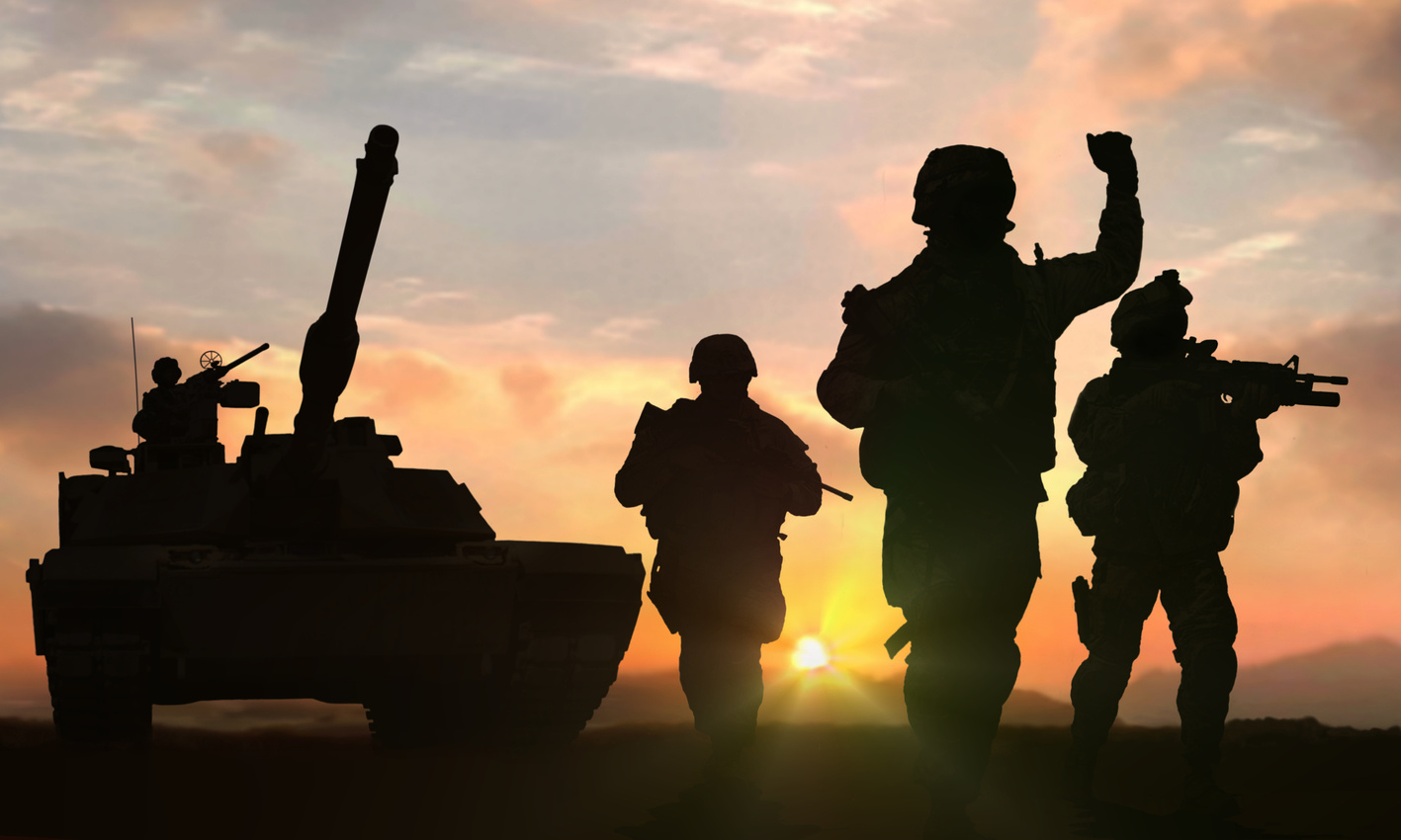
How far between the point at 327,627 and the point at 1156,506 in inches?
229

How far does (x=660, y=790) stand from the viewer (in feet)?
30.1

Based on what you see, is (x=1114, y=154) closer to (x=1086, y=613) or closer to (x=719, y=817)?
(x=1086, y=613)

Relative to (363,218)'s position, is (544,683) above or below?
below

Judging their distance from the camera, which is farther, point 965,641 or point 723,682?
point 723,682

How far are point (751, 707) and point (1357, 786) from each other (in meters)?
3.50

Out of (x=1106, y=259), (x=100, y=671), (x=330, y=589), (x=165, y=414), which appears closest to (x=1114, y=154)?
(x=1106, y=259)

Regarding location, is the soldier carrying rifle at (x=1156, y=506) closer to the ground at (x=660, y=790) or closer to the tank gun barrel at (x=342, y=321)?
the ground at (x=660, y=790)

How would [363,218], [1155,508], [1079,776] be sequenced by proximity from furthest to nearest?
[363,218] < [1155,508] < [1079,776]

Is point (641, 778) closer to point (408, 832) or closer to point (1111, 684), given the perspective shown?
point (408, 832)

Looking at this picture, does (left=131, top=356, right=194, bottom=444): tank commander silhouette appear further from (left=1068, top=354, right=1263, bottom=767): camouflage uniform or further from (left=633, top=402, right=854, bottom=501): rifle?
(left=1068, top=354, right=1263, bottom=767): camouflage uniform

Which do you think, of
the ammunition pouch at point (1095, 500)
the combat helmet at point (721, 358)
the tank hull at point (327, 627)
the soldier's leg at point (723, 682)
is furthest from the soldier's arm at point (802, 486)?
the tank hull at point (327, 627)

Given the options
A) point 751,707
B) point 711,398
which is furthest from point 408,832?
point 711,398

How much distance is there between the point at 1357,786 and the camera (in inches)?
364

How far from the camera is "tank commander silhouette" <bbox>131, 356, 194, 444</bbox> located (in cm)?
1502
